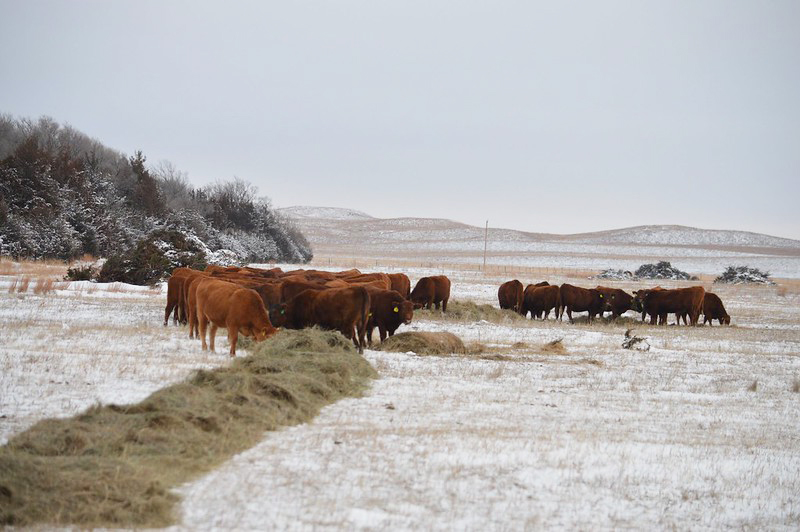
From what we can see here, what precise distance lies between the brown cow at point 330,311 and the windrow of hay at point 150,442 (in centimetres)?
373

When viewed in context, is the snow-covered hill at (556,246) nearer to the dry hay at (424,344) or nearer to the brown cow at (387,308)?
the brown cow at (387,308)

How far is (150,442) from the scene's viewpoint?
6.80 meters

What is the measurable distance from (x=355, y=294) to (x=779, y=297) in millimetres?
36254

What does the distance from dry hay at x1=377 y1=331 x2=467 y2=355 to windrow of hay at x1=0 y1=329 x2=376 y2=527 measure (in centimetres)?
423

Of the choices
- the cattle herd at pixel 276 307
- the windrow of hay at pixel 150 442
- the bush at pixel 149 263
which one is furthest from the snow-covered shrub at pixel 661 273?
the windrow of hay at pixel 150 442

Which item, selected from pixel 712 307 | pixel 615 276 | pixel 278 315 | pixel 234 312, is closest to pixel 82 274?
pixel 278 315

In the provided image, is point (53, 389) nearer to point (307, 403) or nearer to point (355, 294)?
point (307, 403)

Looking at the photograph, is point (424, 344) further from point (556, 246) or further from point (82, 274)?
point (556, 246)

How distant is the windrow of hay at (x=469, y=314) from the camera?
23828 millimetres

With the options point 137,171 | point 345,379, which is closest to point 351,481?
point 345,379

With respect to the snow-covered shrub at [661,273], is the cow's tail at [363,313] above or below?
below

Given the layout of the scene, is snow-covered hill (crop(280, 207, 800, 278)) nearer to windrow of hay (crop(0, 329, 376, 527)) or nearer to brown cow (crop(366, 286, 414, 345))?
brown cow (crop(366, 286, 414, 345))

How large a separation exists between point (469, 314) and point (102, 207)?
101ft

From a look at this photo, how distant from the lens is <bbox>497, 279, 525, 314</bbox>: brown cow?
28844mm
